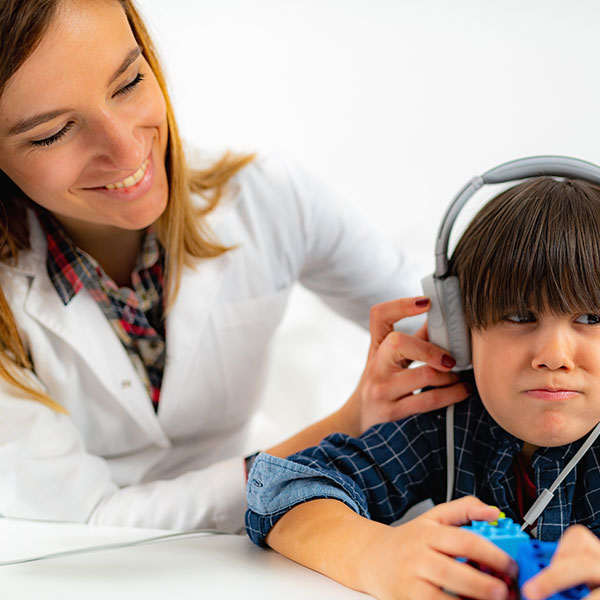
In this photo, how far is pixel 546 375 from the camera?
77cm

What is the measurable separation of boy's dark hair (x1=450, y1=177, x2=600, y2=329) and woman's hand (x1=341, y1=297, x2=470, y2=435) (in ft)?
0.29

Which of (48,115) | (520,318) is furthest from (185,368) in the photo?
(520,318)

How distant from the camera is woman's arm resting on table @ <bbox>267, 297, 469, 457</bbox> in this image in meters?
0.93

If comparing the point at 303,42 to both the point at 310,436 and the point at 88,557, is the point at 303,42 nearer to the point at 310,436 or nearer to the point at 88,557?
the point at 310,436

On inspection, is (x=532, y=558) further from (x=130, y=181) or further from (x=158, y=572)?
(x=130, y=181)

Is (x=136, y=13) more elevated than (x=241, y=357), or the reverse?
(x=136, y=13)

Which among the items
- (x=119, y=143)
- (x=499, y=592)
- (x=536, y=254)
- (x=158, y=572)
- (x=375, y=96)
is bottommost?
(x=158, y=572)

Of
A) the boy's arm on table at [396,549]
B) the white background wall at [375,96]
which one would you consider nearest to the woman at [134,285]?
the boy's arm on table at [396,549]

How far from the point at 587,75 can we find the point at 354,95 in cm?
51

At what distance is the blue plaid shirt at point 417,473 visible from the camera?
0.82 m

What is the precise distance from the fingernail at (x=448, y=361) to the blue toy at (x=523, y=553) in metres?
0.28

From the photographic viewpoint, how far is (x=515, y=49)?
5.15 ft

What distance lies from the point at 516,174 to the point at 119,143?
1.54 feet

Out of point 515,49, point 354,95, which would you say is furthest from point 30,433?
point 515,49
